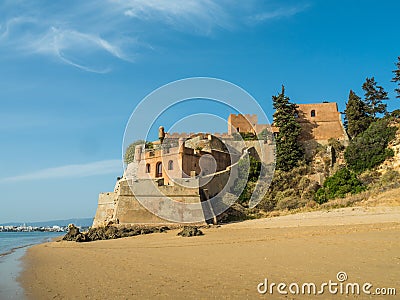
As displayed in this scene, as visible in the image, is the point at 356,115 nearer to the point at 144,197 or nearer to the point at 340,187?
the point at 340,187

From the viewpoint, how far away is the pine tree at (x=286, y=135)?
3125cm

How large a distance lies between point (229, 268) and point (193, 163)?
2379 cm

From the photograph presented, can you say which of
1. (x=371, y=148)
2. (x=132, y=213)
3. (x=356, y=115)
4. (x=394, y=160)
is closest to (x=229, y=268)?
(x=132, y=213)

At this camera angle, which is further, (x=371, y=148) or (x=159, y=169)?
(x=159, y=169)

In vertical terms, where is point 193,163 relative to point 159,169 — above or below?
above

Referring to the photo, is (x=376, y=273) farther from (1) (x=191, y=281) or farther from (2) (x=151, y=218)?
(2) (x=151, y=218)

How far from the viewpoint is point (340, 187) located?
82.3ft

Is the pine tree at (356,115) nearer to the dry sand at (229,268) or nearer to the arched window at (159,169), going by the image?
the arched window at (159,169)

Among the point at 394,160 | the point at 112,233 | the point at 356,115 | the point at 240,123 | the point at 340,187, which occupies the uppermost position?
the point at 240,123

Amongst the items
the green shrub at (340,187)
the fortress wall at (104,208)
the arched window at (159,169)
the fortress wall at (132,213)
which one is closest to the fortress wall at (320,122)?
the green shrub at (340,187)

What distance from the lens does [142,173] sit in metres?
34.9

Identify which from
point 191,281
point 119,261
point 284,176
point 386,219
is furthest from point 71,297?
point 284,176

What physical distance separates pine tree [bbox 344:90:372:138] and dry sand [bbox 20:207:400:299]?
24.2m

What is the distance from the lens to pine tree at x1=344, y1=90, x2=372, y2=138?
1361 inches
